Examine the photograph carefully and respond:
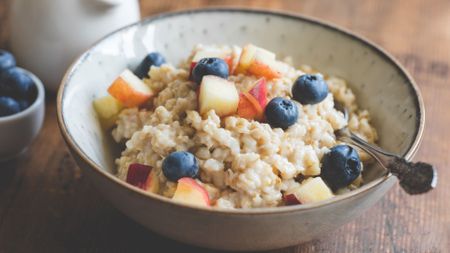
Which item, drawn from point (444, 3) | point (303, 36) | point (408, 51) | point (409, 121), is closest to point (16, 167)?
point (303, 36)

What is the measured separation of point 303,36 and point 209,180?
689 mm

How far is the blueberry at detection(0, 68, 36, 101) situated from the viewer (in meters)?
1.73

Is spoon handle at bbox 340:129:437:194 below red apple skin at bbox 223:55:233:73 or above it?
above

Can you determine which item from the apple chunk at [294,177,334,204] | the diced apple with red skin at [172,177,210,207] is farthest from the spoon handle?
the diced apple with red skin at [172,177,210,207]

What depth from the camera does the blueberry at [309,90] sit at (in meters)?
1.43

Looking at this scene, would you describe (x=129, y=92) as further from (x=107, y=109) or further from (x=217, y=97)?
(x=217, y=97)

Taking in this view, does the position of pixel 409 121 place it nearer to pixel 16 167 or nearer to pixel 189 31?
pixel 189 31

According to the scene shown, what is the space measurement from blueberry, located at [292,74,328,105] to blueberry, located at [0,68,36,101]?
32.2 inches

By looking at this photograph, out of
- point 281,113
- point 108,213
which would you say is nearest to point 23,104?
point 108,213

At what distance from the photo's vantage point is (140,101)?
5.09ft

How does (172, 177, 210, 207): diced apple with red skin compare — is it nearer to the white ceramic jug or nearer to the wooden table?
the wooden table

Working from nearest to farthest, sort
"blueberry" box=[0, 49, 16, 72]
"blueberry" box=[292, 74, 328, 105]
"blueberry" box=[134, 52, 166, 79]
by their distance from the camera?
"blueberry" box=[292, 74, 328, 105], "blueberry" box=[134, 52, 166, 79], "blueberry" box=[0, 49, 16, 72]

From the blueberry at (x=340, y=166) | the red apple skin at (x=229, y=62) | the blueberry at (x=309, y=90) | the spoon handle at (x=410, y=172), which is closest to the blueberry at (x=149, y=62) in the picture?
the red apple skin at (x=229, y=62)

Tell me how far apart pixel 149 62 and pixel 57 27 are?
0.42 meters
